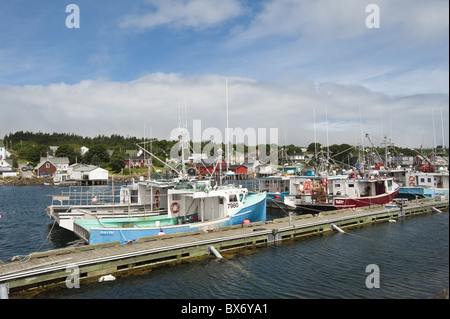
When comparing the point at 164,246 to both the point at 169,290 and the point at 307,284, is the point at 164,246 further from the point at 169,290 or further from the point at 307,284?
the point at 307,284

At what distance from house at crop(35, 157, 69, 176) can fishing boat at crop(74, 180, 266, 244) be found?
9832cm

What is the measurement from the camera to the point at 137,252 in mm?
16484

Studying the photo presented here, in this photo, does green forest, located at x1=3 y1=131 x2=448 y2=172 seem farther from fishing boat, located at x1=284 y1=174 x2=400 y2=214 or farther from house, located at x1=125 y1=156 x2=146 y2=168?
fishing boat, located at x1=284 y1=174 x2=400 y2=214

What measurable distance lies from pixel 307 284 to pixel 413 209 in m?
24.4

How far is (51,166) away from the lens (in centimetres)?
10944

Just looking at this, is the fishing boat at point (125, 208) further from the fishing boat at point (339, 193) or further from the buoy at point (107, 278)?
the fishing boat at point (339, 193)

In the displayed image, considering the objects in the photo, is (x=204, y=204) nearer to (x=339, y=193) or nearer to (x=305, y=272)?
(x=305, y=272)

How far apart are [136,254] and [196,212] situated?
26.5ft

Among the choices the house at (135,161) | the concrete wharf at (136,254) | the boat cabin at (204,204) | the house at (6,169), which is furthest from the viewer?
the house at (135,161)

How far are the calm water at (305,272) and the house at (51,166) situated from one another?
94043 millimetres

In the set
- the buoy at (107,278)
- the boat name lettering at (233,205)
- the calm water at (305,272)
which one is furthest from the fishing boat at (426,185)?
the buoy at (107,278)

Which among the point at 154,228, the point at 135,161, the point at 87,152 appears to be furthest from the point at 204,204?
the point at 87,152

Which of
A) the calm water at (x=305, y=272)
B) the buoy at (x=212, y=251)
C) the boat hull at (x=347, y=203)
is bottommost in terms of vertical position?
the calm water at (x=305, y=272)

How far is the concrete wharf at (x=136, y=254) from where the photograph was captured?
13.7 m
